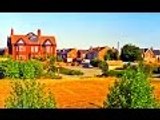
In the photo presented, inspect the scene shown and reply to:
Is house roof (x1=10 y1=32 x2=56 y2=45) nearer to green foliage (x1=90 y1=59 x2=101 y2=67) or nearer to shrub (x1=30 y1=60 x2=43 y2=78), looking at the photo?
shrub (x1=30 y1=60 x2=43 y2=78)

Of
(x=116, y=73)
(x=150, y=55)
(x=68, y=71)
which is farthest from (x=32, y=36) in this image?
(x=150, y=55)

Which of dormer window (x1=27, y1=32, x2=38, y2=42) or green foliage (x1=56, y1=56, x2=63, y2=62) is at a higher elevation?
dormer window (x1=27, y1=32, x2=38, y2=42)

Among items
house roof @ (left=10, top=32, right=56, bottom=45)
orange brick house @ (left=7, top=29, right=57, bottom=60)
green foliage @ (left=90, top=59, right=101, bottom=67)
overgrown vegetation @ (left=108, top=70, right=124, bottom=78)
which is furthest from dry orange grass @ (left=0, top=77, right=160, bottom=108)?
house roof @ (left=10, top=32, right=56, bottom=45)

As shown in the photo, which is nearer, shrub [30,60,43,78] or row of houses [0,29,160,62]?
row of houses [0,29,160,62]

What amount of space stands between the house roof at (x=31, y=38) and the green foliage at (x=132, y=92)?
0.76 metres

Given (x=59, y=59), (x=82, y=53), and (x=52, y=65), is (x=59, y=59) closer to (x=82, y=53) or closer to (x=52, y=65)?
(x=52, y=65)

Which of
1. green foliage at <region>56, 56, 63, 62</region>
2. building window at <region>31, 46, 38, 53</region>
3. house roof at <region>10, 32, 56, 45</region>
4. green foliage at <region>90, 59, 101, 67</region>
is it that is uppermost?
house roof at <region>10, 32, 56, 45</region>

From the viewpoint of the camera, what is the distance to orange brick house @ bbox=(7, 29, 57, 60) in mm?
3557

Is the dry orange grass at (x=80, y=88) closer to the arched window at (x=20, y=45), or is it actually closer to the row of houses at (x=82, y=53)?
the row of houses at (x=82, y=53)

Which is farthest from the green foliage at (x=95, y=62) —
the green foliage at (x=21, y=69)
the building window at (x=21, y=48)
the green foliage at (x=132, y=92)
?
A: the building window at (x=21, y=48)

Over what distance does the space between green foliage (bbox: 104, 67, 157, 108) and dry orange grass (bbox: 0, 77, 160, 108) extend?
0.23 feet
